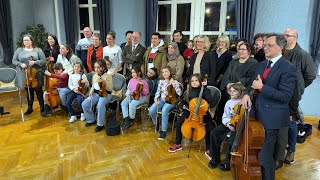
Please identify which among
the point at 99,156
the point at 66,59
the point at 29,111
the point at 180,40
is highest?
the point at 180,40

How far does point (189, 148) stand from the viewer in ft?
10.8

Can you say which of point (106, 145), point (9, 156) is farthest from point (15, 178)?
point (106, 145)

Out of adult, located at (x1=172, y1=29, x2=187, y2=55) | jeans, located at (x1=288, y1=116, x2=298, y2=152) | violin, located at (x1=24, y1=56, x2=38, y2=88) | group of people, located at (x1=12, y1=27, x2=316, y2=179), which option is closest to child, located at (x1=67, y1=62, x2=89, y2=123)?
group of people, located at (x1=12, y1=27, x2=316, y2=179)

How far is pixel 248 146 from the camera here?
2117 millimetres

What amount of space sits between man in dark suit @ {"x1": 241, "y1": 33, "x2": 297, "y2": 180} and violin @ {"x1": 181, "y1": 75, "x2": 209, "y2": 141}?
31.4 inches

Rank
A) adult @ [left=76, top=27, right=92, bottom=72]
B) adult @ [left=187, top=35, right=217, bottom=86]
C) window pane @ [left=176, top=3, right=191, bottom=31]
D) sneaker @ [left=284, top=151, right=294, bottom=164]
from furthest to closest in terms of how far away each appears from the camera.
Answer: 1. window pane @ [left=176, top=3, right=191, bottom=31]
2. adult @ [left=76, top=27, right=92, bottom=72]
3. adult @ [left=187, top=35, right=217, bottom=86]
4. sneaker @ [left=284, top=151, right=294, bottom=164]

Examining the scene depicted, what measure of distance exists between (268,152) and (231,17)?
366 cm

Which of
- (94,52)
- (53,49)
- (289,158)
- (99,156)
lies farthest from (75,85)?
(289,158)

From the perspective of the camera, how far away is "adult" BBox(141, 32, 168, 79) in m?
→ 4.08

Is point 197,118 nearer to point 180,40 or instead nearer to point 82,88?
point 180,40

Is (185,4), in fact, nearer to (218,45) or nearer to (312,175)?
(218,45)

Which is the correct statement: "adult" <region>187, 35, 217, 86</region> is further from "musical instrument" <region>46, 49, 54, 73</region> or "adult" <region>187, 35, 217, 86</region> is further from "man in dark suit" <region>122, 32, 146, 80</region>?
"musical instrument" <region>46, 49, 54, 73</region>

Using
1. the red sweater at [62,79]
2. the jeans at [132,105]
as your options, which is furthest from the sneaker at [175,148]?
Answer: the red sweater at [62,79]

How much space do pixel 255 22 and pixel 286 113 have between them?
9.66 feet
